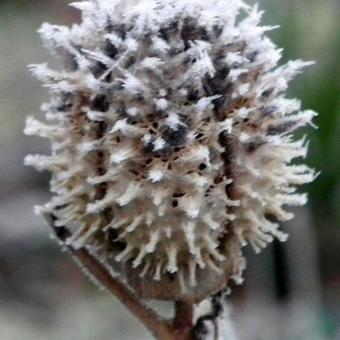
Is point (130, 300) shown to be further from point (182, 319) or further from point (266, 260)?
point (266, 260)

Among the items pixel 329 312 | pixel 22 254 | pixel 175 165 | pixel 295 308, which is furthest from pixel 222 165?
pixel 22 254

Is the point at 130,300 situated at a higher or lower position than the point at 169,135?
lower

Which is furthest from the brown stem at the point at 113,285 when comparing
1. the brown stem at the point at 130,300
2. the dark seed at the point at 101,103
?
the dark seed at the point at 101,103

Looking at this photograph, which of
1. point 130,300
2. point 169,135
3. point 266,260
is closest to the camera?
point 169,135

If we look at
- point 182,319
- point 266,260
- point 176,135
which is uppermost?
point 176,135

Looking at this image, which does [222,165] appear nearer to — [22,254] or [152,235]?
[152,235]

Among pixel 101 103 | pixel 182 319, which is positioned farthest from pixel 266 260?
pixel 101 103

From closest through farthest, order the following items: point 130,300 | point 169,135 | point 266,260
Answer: point 169,135 → point 130,300 → point 266,260
